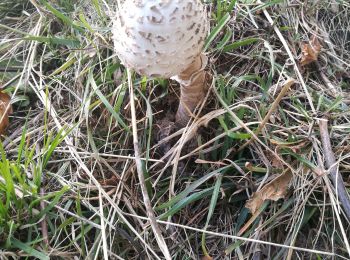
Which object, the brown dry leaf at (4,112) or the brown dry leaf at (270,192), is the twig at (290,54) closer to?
the brown dry leaf at (270,192)

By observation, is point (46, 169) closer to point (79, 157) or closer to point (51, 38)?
point (79, 157)

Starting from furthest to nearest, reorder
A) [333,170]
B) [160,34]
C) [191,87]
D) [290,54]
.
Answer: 1. [290,54]
2. [191,87]
3. [333,170]
4. [160,34]

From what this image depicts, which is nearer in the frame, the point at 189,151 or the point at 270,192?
the point at 270,192

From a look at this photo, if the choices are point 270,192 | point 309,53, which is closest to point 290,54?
point 309,53

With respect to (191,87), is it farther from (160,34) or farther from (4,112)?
(4,112)

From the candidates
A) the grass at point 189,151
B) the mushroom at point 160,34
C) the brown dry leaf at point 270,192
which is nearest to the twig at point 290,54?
the grass at point 189,151

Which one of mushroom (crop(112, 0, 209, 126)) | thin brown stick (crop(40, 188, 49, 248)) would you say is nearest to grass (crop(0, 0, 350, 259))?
thin brown stick (crop(40, 188, 49, 248))

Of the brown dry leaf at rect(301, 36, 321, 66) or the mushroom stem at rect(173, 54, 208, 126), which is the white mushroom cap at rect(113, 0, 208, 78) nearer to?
the mushroom stem at rect(173, 54, 208, 126)
